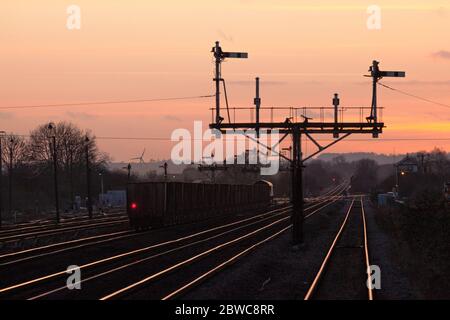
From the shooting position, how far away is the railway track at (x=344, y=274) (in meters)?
19.4

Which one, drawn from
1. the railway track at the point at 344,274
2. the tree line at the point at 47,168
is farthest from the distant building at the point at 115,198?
the railway track at the point at 344,274

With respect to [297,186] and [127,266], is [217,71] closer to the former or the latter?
[297,186]

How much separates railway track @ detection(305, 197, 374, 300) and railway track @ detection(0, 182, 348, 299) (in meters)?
4.69

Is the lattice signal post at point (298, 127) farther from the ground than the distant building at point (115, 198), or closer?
farther from the ground

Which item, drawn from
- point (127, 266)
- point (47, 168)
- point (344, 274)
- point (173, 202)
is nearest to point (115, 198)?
point (47, 168)

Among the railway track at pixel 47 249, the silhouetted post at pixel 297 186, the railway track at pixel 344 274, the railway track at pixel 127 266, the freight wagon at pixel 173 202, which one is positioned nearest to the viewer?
the railway track at pixel 344 274

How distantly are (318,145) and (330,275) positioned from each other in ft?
38.7

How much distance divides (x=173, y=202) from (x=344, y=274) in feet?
91.3

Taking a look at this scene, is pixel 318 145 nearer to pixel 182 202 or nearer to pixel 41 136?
pixel 182 202

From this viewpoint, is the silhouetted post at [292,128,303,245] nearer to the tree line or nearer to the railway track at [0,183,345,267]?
the railway track at [0,183,345,267]

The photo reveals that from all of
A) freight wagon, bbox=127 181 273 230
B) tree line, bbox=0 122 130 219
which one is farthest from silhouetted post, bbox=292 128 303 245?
tree line, bbox=0 122 130 219

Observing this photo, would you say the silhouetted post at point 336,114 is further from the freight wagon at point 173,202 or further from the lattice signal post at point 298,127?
the freight wagon at point 173,202

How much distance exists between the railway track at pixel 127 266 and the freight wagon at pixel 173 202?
662 cm
